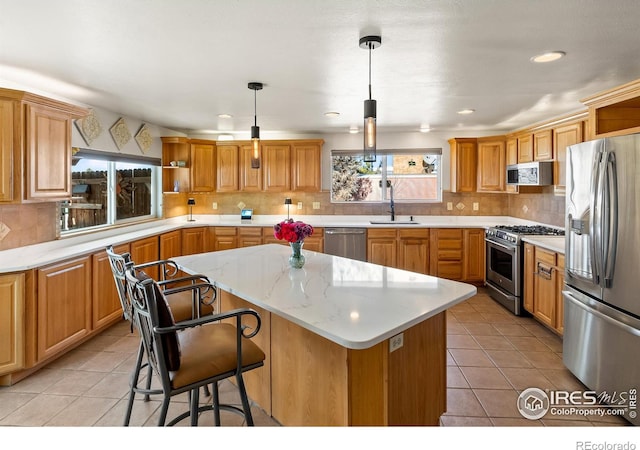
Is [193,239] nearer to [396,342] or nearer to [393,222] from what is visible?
[393,222]

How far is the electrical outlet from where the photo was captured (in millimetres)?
1719

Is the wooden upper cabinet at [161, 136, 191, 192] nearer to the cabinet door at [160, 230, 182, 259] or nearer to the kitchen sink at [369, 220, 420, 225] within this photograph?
the cabinet door at [160, 230, 182, 259]

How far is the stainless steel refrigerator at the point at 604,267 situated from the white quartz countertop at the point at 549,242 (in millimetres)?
742

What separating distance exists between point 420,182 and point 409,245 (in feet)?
4.01

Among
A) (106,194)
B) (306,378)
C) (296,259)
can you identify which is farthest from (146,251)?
(306,378)

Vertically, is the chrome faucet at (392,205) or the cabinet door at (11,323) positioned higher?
the chrome faucet at (392,205)

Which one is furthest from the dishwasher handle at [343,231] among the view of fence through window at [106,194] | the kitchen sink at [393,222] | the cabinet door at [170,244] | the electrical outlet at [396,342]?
the electrical outlet at [396,342]

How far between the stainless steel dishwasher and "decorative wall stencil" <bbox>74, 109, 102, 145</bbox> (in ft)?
10.5

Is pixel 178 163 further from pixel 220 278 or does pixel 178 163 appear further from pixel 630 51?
pixel 630 51

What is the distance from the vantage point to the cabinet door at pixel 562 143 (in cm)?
380

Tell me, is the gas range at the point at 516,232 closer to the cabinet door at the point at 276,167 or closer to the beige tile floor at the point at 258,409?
the beige tile floor at the point at 258,409

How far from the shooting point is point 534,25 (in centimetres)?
218

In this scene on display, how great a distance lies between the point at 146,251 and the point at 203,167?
6.33 ft
